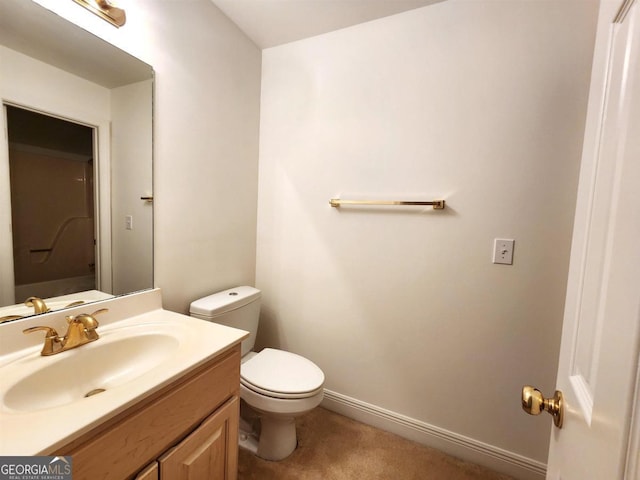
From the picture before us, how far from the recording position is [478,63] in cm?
133

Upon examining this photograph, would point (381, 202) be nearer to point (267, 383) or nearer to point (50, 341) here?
point (267, 383)

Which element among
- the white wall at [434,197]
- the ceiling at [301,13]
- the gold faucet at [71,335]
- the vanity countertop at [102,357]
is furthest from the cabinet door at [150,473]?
the ceiling at [301,13]

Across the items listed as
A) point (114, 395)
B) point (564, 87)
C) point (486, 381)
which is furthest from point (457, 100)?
point (114, 395)

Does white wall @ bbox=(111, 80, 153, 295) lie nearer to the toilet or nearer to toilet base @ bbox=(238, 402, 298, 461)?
the toilet

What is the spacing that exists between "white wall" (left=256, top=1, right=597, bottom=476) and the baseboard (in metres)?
0.03

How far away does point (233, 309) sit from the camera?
58.9 inches

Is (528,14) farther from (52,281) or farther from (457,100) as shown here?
(52,281)

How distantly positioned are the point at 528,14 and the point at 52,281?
220 centimetres

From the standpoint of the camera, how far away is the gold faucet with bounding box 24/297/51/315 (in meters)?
0.91

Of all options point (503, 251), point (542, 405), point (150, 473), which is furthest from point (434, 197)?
point (150, 473)

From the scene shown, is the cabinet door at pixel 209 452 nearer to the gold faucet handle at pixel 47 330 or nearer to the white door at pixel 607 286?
the gold faucet handle at pixel 47 330

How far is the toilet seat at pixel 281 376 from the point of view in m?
1.27

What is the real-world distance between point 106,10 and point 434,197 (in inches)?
61.8

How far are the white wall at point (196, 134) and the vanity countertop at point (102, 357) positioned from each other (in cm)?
23
